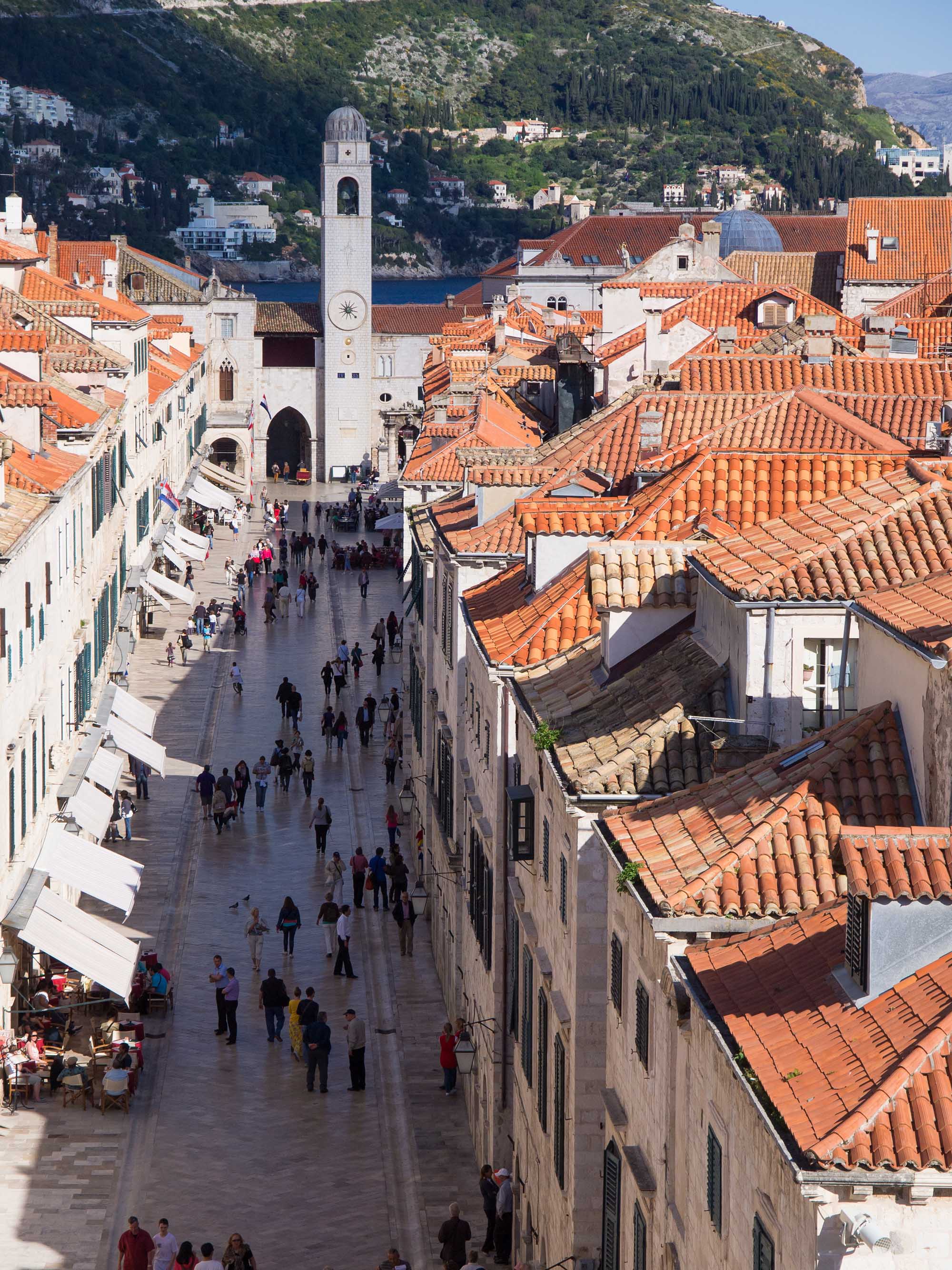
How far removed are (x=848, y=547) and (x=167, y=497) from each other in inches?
2044

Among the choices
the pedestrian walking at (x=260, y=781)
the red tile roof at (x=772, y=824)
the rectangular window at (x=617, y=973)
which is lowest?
the pedestrian walking at (x=260, y=781)

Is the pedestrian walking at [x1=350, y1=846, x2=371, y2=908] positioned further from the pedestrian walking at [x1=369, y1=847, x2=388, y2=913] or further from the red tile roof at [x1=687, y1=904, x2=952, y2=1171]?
the red tile roof at [x1=687, y1=904, x2=952, y2=1171]

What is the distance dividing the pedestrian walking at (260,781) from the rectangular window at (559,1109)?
80.4 feet

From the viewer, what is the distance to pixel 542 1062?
18.5 meters

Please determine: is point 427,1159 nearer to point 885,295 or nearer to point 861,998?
point 861,998

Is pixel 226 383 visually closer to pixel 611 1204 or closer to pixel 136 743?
pixel 136 743

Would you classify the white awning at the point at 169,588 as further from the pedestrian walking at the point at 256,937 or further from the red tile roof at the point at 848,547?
the red tile roof at the point at 848,547

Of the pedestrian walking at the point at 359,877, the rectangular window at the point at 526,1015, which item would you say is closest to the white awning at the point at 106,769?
the pedestrian walking at the point at 359,877

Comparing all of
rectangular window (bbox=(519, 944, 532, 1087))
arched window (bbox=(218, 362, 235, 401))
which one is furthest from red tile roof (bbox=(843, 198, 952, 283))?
rectangular window (bbox=(519, 944, 532, 1087))

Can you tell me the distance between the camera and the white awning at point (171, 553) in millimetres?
62906

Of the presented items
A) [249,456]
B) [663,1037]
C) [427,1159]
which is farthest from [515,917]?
[249,456]

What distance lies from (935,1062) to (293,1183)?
601 inches

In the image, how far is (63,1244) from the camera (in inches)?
872

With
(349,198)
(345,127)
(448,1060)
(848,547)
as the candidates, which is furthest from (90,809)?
(345,127)
